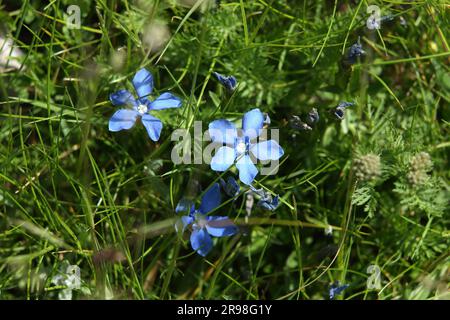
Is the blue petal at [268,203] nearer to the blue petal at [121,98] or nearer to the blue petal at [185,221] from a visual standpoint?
the blue petal at [185,221]

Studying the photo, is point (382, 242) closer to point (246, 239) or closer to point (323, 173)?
point (323, 173)

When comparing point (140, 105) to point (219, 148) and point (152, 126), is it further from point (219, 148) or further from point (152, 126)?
point (219, 148)

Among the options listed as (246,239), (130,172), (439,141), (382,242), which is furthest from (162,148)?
(439,141)

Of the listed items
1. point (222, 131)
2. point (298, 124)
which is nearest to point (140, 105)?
point (222, 131)

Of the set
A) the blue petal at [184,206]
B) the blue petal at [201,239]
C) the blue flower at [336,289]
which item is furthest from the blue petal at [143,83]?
the blue flower at [336,289]

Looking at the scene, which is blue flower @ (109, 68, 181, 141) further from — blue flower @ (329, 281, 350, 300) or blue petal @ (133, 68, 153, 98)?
blue flower @ (329, 281, 350, 300)

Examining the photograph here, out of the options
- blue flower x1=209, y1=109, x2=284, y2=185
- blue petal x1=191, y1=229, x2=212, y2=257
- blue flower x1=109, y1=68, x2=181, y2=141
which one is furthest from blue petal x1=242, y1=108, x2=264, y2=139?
blue petal x1=191, y1=229, x2=212, y2=257

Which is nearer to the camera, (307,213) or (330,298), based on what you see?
(330,298)
